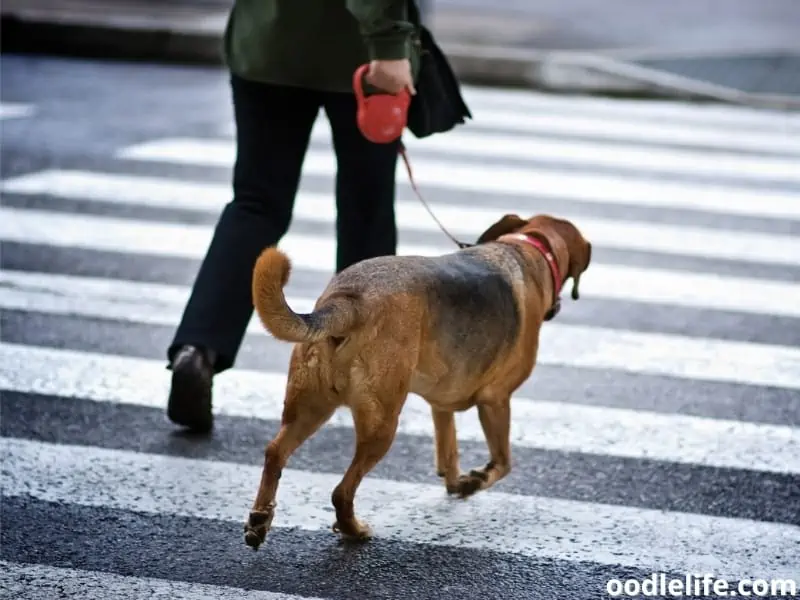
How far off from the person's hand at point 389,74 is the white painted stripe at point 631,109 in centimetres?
696

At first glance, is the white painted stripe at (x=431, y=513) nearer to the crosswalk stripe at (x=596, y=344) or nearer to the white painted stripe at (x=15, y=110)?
the crosswalk stripe at (x=596, y=344)

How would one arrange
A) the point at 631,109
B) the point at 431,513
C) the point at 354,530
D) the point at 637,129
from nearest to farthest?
the point at 354,530 < the point at 431,513 < the point at 637,129 < the point at 631,109

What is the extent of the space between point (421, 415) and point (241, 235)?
0.85 meters

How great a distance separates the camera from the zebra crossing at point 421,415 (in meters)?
3.71

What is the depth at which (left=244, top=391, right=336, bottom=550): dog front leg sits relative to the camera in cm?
360

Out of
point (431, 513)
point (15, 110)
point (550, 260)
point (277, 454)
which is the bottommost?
point (15, 110)

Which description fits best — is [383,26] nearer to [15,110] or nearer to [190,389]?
[190,389]

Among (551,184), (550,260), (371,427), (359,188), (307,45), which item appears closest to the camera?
(371,427)

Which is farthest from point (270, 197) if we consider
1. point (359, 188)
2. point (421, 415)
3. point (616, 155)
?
point (616, 155)

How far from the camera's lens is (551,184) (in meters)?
8.71

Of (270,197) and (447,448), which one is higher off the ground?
(270,197)

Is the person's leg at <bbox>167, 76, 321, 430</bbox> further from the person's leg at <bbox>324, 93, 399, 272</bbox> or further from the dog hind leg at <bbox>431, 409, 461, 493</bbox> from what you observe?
the dog hind leg at <bbox>431, 409, 461, 493</bbox>

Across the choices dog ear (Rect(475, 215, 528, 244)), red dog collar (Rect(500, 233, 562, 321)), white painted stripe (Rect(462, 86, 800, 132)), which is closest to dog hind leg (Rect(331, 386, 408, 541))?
red dog collar (Rect(500, 233, 562, 321))

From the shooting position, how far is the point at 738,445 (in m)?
4.72
